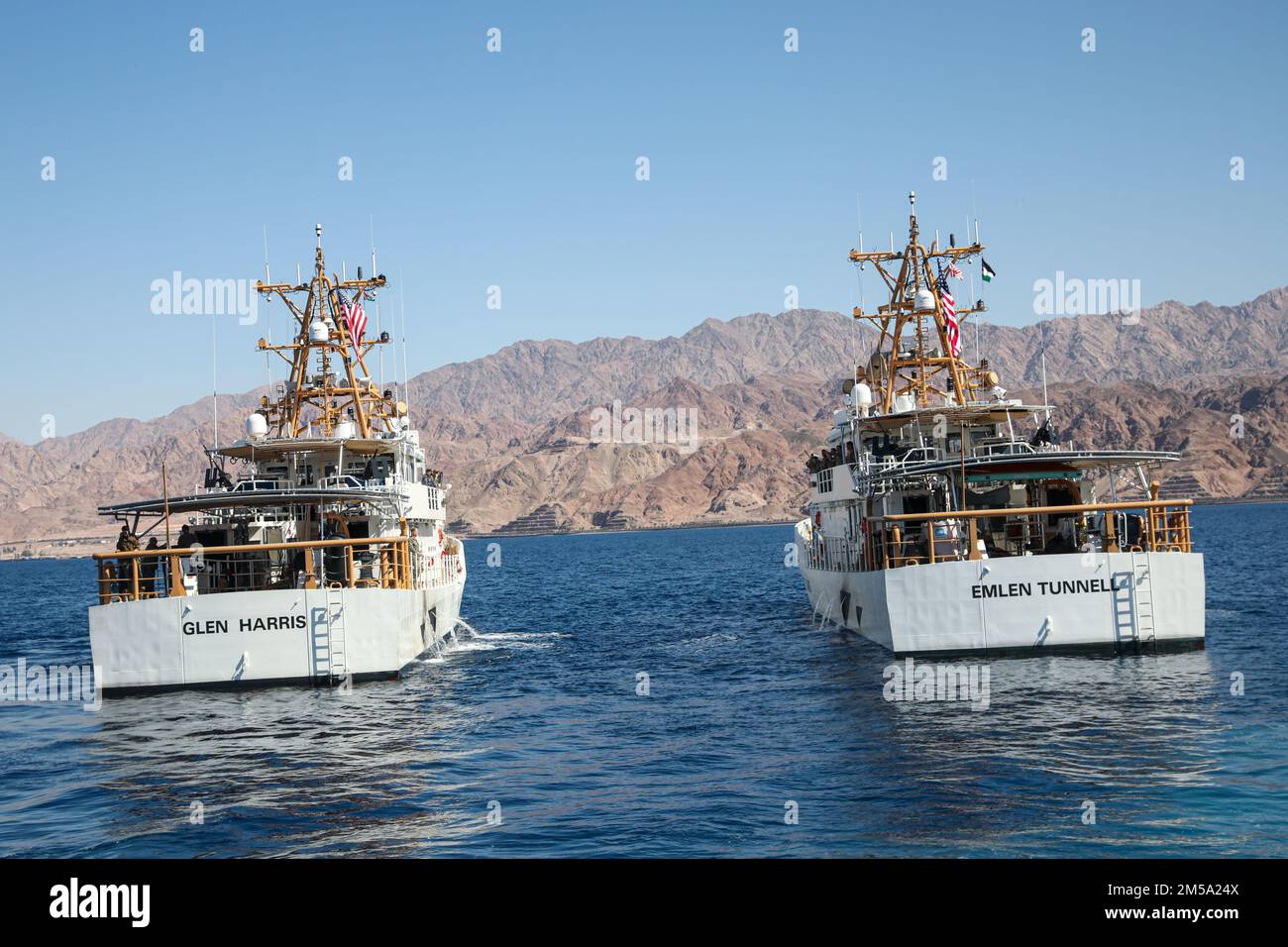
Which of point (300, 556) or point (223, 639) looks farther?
point (300, 556)

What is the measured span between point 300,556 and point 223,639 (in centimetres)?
579

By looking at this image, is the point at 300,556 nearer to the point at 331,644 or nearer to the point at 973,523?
the point at 331,644

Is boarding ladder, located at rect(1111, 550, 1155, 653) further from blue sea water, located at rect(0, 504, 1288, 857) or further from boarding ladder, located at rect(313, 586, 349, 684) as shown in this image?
boarding ladder, located at rect(313, 586, 349, 684)

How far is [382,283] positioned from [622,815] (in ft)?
98.8

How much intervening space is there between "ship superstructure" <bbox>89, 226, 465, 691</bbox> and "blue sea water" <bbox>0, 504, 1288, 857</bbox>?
41.6 inches

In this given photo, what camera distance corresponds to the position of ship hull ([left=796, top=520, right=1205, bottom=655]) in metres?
27.7

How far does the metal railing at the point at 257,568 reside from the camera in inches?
1107

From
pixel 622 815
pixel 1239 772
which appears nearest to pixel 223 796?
pixel 622 815

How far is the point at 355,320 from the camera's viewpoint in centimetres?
4031

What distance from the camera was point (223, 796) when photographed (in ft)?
62.1

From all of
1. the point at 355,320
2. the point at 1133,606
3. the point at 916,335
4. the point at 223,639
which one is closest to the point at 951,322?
the point at 916,335
